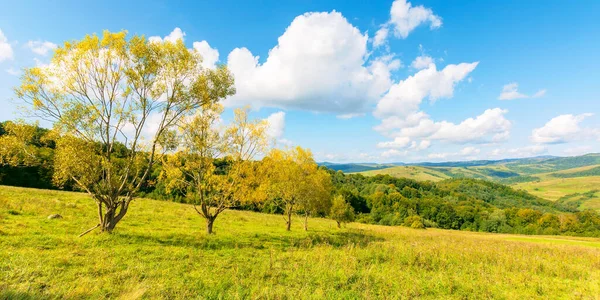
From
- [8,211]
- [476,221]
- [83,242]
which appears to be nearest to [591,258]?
[83,242]

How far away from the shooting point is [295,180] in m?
35.6

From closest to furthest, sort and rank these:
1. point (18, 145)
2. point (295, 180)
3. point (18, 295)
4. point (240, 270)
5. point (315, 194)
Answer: point (18, 295) < point (240, 270) < point (18, 145) < point (295, 180) < point (315, 194)

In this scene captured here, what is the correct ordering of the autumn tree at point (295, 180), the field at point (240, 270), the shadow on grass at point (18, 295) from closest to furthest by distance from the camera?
the shadow on grass at point (18, 295) < the field at point (240, 270) < the autumn tree at point (295, 180)

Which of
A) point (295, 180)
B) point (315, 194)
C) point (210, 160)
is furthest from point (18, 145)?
point (315, 194)

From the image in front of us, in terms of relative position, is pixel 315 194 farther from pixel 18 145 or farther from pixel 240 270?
pixel 18 145

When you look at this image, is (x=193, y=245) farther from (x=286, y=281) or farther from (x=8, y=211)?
(x=8, y=211)

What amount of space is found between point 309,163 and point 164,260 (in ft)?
82.6

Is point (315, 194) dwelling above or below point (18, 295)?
below

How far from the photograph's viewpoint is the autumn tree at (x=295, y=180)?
113 feet

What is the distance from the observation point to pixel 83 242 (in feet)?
54.2

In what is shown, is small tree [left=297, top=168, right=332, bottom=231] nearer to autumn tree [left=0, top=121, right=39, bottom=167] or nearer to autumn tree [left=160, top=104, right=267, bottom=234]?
autumn tree [left=160, top=104, right=267, bottom=234]

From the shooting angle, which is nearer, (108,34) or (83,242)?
(83,242)

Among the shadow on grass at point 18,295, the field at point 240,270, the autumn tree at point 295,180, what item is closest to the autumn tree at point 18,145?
the field at point 240,270

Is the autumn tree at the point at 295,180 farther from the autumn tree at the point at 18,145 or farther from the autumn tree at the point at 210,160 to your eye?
the autumn tree at the point at 18,145
